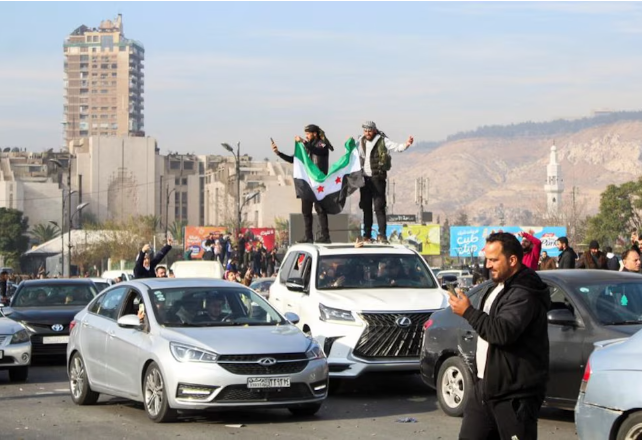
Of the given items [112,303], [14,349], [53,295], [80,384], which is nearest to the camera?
[112,303]

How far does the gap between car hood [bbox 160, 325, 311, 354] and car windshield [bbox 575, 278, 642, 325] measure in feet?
9.64

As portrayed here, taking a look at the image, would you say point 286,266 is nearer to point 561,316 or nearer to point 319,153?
point 319,153

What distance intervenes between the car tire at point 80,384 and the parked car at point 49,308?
17.0ft

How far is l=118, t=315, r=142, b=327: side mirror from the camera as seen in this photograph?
12.8 metres

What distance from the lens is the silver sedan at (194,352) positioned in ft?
39.5

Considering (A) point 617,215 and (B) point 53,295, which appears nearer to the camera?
(B) point 53,295

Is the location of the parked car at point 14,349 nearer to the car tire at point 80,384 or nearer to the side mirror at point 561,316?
the car tire at point 80,384

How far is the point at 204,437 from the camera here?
11500 millimetres

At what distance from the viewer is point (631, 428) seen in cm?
835

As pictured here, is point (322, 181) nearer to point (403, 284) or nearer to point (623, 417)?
point (403, 284)

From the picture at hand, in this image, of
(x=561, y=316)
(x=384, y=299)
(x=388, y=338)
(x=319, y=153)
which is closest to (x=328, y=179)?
(x=319, y=153)

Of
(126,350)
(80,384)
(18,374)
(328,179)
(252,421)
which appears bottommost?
(18,374)

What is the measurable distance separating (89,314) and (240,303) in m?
2.18

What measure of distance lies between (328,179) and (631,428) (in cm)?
1155
